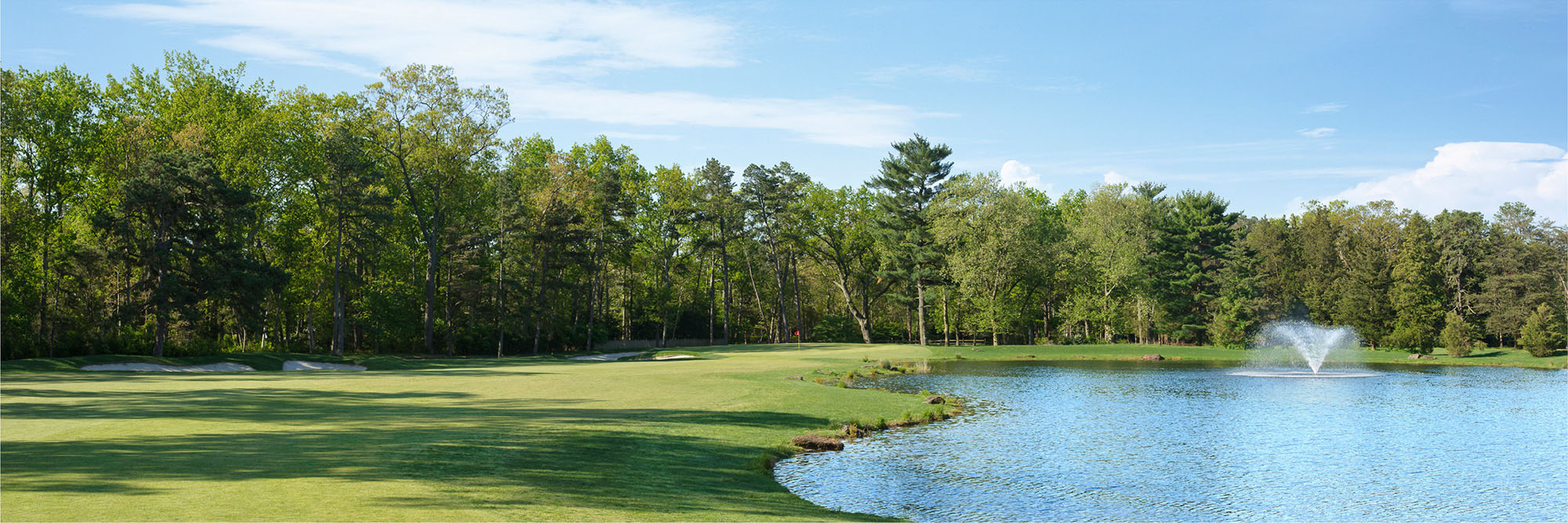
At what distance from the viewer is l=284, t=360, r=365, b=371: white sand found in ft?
119

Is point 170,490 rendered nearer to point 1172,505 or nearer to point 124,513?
point 124,513

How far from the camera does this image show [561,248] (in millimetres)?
57594

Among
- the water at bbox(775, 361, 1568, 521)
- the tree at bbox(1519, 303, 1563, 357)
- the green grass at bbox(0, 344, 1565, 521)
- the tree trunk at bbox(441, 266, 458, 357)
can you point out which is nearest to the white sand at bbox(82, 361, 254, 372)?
the green grass at bbox(0, 344, 1565, 521)

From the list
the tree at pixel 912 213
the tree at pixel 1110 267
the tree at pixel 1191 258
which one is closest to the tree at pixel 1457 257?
the tree at pixel 1191 258

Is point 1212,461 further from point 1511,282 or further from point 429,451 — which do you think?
point 1511,282

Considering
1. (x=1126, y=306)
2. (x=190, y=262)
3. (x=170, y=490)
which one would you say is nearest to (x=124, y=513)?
(x=170, y=490)

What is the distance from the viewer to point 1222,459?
52.3 ft

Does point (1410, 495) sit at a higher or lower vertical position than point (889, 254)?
lower

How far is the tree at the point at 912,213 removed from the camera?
6725 centimetres

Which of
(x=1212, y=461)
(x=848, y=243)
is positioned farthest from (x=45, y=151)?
(x=848, y=243)

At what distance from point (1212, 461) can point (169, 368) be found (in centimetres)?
3510

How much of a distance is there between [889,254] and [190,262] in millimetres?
47031

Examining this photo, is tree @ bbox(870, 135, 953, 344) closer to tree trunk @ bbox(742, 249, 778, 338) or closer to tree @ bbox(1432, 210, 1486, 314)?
tree trunk @ bbox(742, 249, 778, 338)

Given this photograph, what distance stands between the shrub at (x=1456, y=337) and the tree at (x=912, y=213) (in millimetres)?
32929
